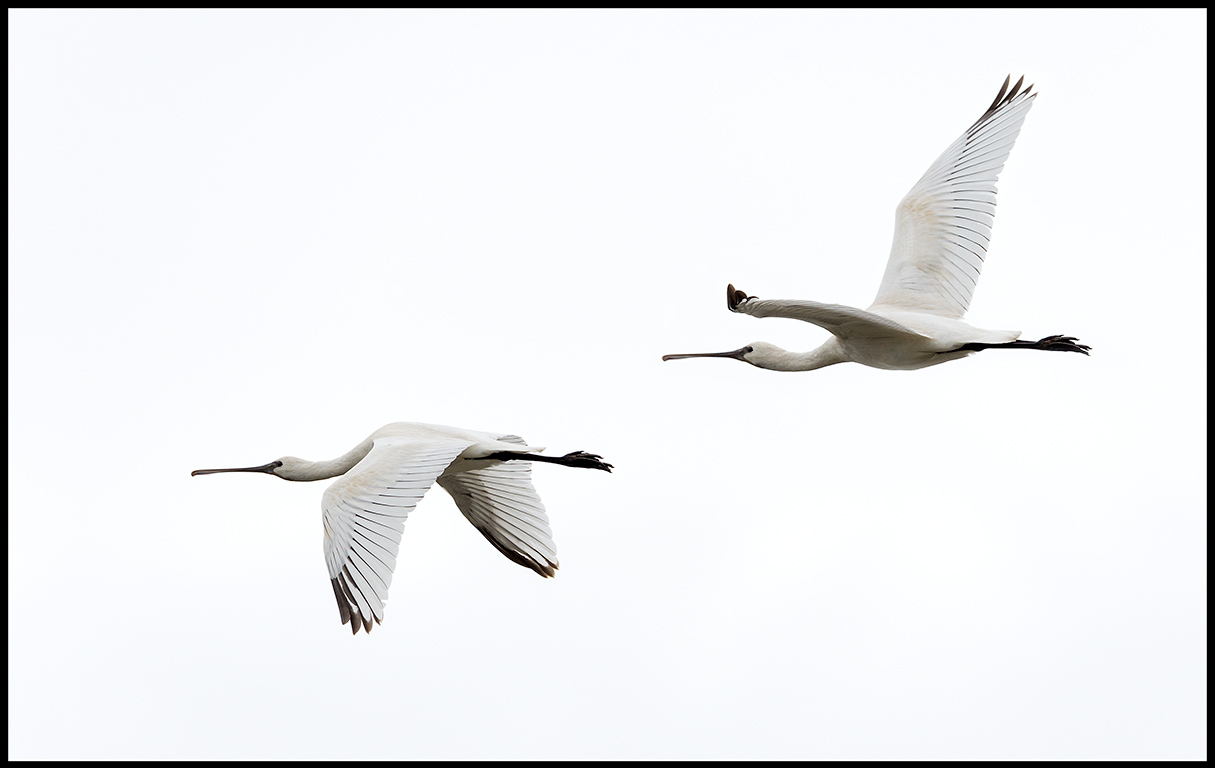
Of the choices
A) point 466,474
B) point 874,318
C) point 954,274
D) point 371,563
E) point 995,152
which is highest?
point 995,152

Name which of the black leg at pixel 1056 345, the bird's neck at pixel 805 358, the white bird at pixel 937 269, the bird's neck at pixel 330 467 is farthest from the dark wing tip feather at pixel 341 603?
the black leg at pixel 1056 345

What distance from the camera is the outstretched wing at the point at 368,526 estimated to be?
1022cm

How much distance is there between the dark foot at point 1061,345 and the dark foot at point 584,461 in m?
2.86

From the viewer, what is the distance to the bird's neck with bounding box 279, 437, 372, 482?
12258 millimetres

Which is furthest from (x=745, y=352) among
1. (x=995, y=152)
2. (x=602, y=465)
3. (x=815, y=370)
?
(x=995, y=152)

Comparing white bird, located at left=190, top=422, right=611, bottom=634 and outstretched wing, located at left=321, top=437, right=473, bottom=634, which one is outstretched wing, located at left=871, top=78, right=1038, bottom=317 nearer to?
white bird, located at left=190, top=422, right=611, bottom=634

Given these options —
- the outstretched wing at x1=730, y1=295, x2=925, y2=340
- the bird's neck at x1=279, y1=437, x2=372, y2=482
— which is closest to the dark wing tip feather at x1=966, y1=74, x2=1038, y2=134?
the outstretched wing at x1=730, y1=295, x2=925, y2=340

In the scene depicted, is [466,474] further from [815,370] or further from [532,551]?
[815,370]

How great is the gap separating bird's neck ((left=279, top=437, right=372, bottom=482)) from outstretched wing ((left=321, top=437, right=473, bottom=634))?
1.34m

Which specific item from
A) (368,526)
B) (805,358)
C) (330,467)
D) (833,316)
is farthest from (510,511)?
(833,316)

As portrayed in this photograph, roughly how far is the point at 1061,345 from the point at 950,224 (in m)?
1.89

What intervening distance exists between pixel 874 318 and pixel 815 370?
6.61 feet

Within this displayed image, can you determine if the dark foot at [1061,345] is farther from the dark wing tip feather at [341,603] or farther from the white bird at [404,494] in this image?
the dark wing tip feather at [341,603]

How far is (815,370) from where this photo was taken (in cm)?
1250
